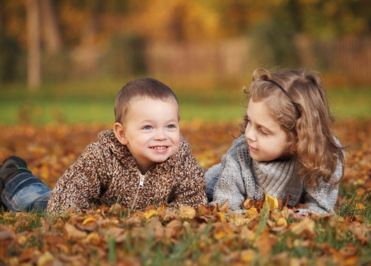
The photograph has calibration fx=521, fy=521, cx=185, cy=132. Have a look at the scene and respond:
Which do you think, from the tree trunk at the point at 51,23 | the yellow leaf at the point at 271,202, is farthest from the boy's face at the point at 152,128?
the tree trunk at the point at 51,23

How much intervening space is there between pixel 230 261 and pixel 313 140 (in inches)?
51.6

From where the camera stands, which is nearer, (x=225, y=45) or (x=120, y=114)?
(x=120, y=114)

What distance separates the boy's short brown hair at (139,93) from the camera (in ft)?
10.7

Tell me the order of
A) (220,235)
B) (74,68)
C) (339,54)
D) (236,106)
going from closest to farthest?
(220,235), (236,106), (339,54), (74,68)

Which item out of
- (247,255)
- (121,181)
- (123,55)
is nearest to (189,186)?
(121,181)

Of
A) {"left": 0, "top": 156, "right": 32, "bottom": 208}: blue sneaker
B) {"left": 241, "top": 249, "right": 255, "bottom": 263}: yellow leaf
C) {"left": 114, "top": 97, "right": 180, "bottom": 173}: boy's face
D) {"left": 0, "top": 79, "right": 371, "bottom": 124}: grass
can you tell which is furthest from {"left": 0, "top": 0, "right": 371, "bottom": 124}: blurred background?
{"left": 241, "top": 249, "right": 255, "bottom": 263}: yellow leaf

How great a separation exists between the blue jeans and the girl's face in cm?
159

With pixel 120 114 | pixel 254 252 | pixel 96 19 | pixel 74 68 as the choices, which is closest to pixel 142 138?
pixel 120 114

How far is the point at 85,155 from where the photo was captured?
3.34 metres

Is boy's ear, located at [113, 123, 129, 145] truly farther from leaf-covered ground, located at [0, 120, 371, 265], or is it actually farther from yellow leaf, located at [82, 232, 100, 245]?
yellow leaf, located at [82, 232, 100, 245]

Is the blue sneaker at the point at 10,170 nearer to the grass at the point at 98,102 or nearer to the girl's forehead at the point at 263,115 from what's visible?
the girl's forehead at the point at 263,115

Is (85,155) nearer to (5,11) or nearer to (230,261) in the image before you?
(230,261)

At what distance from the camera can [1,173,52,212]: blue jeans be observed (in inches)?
151

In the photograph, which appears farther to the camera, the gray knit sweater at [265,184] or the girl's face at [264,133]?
the gray knit sweater at [265,184]
